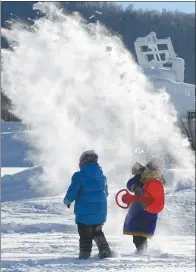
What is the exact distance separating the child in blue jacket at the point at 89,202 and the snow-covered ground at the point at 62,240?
0.54 feet

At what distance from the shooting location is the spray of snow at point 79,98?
59.9 feet

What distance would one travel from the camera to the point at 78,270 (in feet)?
19.8

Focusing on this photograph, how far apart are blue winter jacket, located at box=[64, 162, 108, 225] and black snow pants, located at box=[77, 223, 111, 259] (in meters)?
0.07

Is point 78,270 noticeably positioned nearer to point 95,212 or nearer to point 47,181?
point 95,212

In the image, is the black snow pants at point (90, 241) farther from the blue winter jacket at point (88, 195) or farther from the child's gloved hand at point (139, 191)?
the child's gloved hand at point (139, 191)

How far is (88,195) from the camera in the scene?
706cm

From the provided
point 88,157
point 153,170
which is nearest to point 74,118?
point 153,170

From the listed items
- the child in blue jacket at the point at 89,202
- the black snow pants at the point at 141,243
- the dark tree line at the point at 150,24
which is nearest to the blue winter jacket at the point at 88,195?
the child in blue jacket at the point at 89,202

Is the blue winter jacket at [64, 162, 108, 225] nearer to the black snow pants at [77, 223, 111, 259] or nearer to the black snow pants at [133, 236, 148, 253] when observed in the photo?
the black snow pants at [77, 223, 111, 259]

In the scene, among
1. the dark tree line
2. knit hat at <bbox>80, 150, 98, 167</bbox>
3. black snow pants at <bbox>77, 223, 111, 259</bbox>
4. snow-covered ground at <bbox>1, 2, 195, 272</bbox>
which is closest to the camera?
black snow pants at <bbox>77, 223, 111, 259</bbox>

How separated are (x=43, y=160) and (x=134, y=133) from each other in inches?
104

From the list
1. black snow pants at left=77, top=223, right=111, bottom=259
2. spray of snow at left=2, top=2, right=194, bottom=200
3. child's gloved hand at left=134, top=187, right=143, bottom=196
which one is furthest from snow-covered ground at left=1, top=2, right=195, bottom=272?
black snow pants at left=77, top=223, right=111, bottom=259

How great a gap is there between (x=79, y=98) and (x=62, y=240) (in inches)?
420

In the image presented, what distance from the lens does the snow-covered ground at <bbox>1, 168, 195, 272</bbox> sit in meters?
6.39
